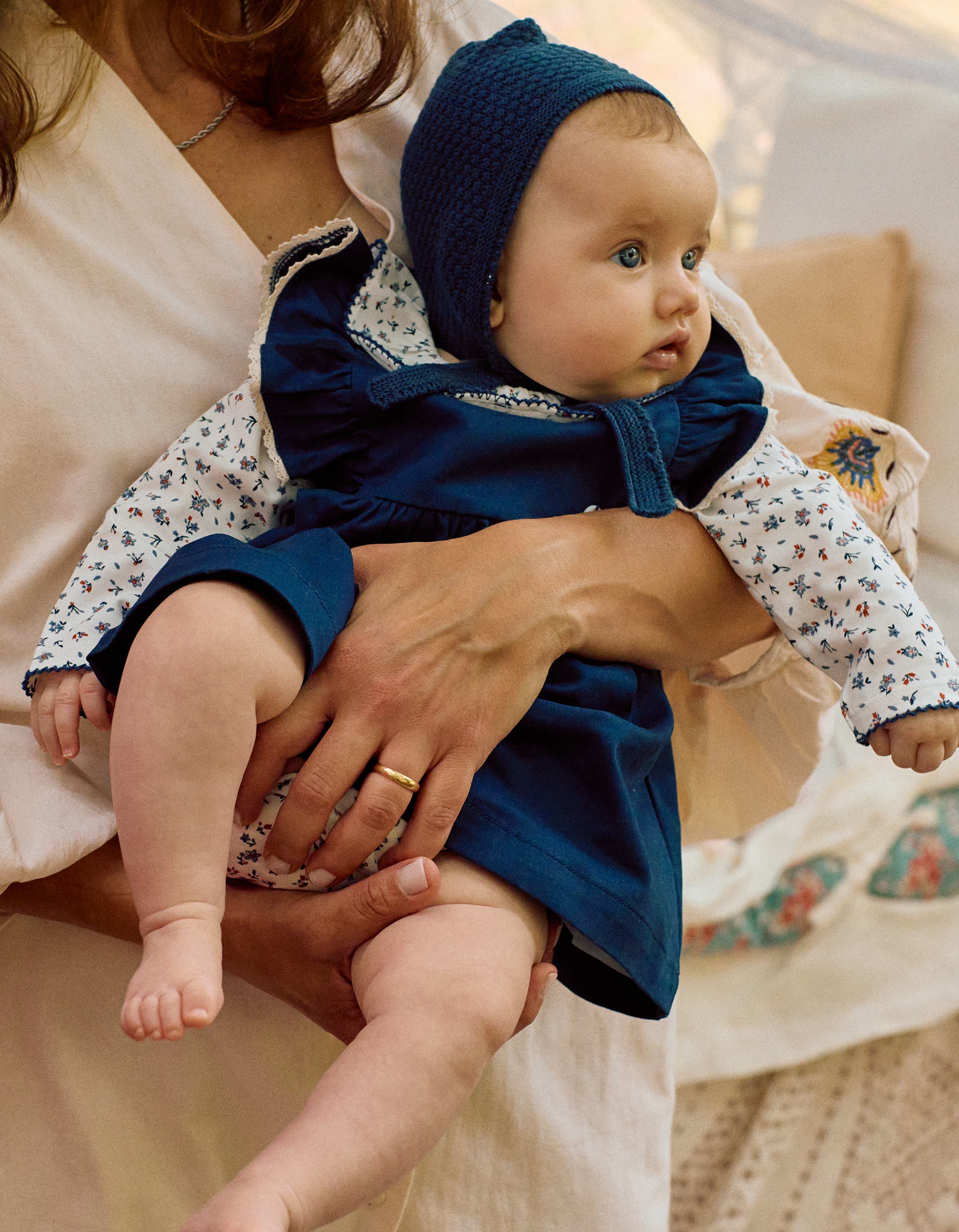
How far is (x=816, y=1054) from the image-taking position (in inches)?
72.4

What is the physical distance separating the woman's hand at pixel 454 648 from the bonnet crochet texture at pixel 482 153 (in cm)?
18

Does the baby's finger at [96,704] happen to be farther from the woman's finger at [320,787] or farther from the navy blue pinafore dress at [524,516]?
the woman's finger at [320,787]

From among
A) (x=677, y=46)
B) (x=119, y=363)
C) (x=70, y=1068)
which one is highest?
(x=119, y=363)

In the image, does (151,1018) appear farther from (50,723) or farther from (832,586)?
(832,586)

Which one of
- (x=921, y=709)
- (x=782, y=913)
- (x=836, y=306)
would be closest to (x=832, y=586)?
(x=921, y=709)

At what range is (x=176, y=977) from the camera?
669 millimetres

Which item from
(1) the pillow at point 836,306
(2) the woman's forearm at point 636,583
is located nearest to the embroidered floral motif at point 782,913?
(1) the pillow at point 836,306

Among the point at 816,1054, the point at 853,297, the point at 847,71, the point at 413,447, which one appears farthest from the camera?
the point at 847,71

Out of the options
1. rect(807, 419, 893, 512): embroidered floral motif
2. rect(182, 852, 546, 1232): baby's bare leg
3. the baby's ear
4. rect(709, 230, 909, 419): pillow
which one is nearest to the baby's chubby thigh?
rect(182, 852, 546, 1232): baby's bare leg

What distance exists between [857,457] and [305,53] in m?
0.67

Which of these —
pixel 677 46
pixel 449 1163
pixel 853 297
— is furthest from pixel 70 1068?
pixel 677 46

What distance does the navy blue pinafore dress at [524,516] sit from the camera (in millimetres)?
801

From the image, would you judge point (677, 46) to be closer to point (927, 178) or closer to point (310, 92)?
point (927, 178)

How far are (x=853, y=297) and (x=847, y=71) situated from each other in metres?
0.67
